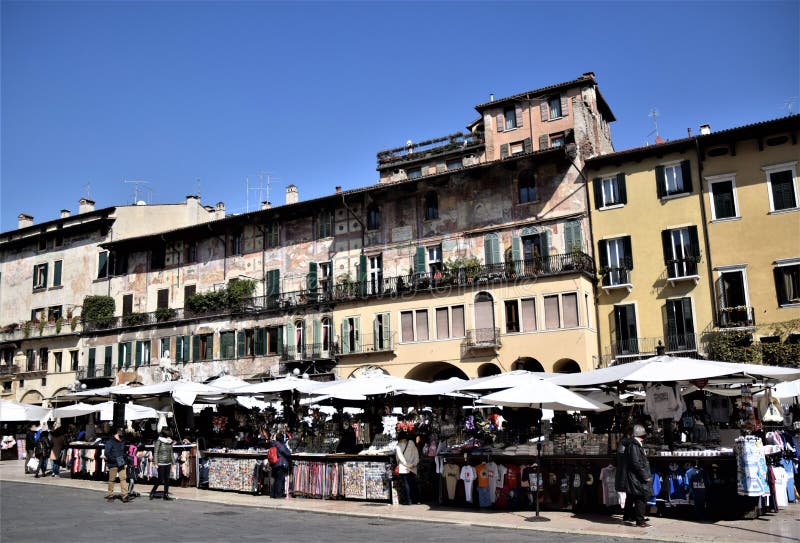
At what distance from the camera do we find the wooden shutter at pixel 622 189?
32.3 meters

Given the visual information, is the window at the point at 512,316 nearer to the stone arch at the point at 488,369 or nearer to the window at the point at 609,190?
the stone arch at the point at 488,369

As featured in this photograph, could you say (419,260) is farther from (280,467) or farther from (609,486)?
(609,486)

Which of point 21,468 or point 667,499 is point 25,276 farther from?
point 667,499

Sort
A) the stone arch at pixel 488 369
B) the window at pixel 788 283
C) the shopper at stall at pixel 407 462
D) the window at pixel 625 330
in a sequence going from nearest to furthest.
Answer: the shopper at stall at pixel 407 462
the window at pixel 788 283
the window at pixel 625 330
the stone arch at pixel 488 369

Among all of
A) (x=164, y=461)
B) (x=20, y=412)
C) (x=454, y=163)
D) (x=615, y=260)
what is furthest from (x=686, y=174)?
(x=20, y=412)

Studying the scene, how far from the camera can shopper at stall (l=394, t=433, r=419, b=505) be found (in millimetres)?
15484

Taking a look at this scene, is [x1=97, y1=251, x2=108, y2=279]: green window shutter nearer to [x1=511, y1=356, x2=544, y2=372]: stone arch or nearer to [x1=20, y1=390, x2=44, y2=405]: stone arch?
[x1=20, y1=390, x2=44, y2=405]: stone arch

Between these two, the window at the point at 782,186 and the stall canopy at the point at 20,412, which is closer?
the stall canopy at the point at 20,412

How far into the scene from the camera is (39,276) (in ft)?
167

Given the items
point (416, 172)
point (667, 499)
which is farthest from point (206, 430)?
point (416, 172)

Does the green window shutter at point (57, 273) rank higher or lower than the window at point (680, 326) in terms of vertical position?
higher

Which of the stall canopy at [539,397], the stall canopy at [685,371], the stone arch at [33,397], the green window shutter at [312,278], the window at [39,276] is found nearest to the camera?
the stall canopy at [685,371]

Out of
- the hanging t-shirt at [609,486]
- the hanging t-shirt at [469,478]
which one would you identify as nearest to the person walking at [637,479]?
the hanging t-shirt at [609,486]

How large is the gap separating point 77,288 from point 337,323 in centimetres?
2147
